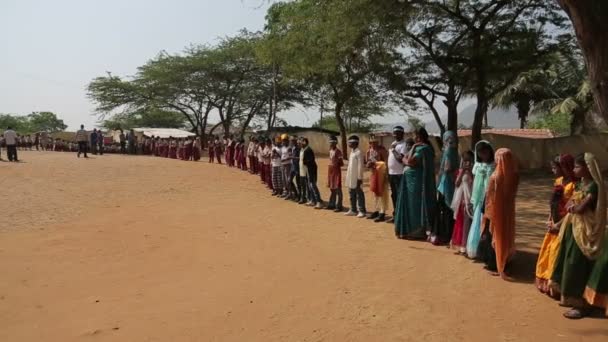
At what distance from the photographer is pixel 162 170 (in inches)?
683

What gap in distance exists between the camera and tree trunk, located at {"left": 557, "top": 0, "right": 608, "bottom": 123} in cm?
378

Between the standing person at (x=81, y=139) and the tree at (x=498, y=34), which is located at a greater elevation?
the tree at (x=498, y=34)

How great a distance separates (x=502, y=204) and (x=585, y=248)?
44.1 inches

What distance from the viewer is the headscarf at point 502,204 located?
17.3ft

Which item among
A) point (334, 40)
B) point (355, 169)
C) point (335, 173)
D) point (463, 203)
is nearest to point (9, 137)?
point (334, 40)

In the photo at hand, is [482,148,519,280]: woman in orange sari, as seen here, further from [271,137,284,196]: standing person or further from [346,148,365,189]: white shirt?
[271,137,284,196]: standing person

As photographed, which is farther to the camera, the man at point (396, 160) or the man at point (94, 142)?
the man at point (94, 142)

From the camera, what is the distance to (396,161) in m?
7.95

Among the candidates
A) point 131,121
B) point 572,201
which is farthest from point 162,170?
point 131,121

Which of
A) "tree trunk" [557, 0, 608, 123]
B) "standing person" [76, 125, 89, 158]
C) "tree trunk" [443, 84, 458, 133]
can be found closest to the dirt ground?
"tree trunk" [557, 0, 608, 123]

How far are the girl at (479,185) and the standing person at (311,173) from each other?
4.61 meters

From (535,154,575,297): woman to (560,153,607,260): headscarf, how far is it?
0.33m

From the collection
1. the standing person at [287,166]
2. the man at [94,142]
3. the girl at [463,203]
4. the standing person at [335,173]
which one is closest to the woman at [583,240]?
the girl at [463,203]

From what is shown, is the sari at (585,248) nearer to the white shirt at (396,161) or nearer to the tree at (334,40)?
the white shirt at (396,161)
